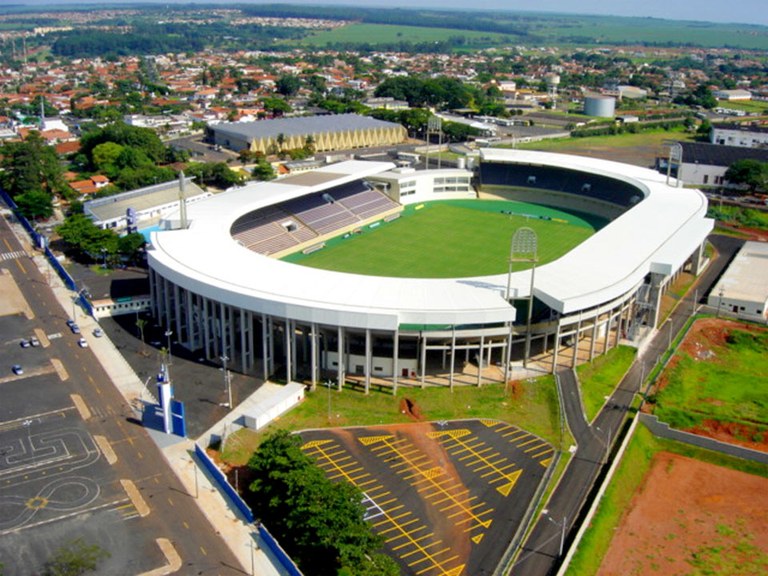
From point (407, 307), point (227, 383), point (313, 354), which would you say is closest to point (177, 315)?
point (227, 383)

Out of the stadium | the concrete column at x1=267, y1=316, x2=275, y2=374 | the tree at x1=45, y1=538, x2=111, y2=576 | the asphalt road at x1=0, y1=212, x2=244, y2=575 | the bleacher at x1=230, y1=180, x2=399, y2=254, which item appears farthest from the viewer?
the bleacher at x1=230, y1=180, x2=399, y2=254

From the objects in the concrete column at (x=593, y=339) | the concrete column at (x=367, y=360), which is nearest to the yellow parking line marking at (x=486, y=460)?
the concrete column at (x=367, y=360)

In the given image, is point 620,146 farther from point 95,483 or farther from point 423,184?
point 95,483

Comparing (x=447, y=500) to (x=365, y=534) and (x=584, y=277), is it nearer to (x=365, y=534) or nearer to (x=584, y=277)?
(x=365, y=534)

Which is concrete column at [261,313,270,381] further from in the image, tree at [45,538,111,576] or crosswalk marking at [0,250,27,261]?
crosswalk marking at [0,250,27,261]

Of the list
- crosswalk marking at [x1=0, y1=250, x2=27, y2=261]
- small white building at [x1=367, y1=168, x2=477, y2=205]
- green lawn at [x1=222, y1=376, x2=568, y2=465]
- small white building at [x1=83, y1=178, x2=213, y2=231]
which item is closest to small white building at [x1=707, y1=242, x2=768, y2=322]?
green lawn at [x1=222, y1=376, x2=568, y2=465]

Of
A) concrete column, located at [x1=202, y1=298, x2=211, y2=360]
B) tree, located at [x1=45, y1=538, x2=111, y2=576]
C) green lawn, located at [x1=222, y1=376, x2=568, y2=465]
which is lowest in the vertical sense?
tree, located at [x1=45, y1=538, x2=111, y2=576]

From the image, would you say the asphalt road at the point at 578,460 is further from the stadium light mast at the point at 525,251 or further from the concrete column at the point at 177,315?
the concrete column at the point at 177,315
